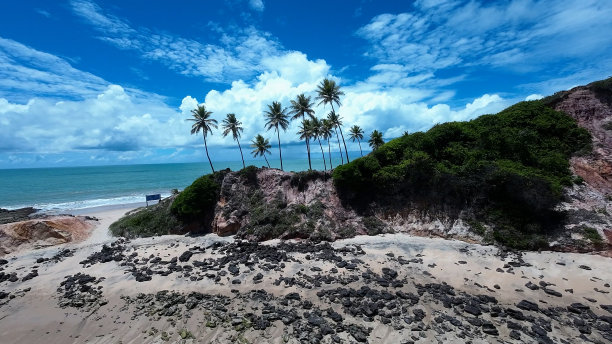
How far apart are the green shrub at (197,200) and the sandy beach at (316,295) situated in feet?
21.3

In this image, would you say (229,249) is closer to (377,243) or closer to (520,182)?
(377,243)

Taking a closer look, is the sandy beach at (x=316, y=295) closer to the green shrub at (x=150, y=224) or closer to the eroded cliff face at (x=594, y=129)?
the green shrub at (x=150, y=224)

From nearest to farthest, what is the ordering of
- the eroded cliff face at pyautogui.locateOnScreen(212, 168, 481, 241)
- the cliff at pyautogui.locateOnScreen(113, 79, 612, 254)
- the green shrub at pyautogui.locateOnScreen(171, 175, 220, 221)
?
the cliff at pyautogui.locateOnScreen(113, 79, 612, 254) → the eroded cliff face at pyautogui.locateOnScreen(212, 168, 481, 241) → the green shrub at pyautogui.locateOnScreen(171, 175, 220, 221)

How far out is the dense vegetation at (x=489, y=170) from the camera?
1889 cm

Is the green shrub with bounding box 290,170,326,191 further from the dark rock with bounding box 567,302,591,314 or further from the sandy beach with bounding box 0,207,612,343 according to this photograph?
the dark rock with bounding box 567,302,591,314

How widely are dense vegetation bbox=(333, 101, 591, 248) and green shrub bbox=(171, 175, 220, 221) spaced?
12.3 metres

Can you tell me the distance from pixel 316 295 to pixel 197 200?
17120 millimetres

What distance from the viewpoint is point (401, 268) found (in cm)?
1648

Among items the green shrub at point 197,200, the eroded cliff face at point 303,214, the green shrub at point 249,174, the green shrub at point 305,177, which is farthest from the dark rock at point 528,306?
the green shrub at point 197,200

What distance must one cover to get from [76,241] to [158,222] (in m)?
7.66

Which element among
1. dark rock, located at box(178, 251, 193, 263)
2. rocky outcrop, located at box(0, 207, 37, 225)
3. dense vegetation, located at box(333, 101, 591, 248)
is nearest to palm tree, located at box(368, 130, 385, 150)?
dense vegetation, located at box(333, 101, 591, 248)

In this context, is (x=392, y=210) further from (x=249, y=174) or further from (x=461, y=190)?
(x=249, y=174)

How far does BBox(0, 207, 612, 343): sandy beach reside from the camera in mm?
11031

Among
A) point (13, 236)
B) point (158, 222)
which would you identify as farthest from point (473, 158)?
point (13, 236)
